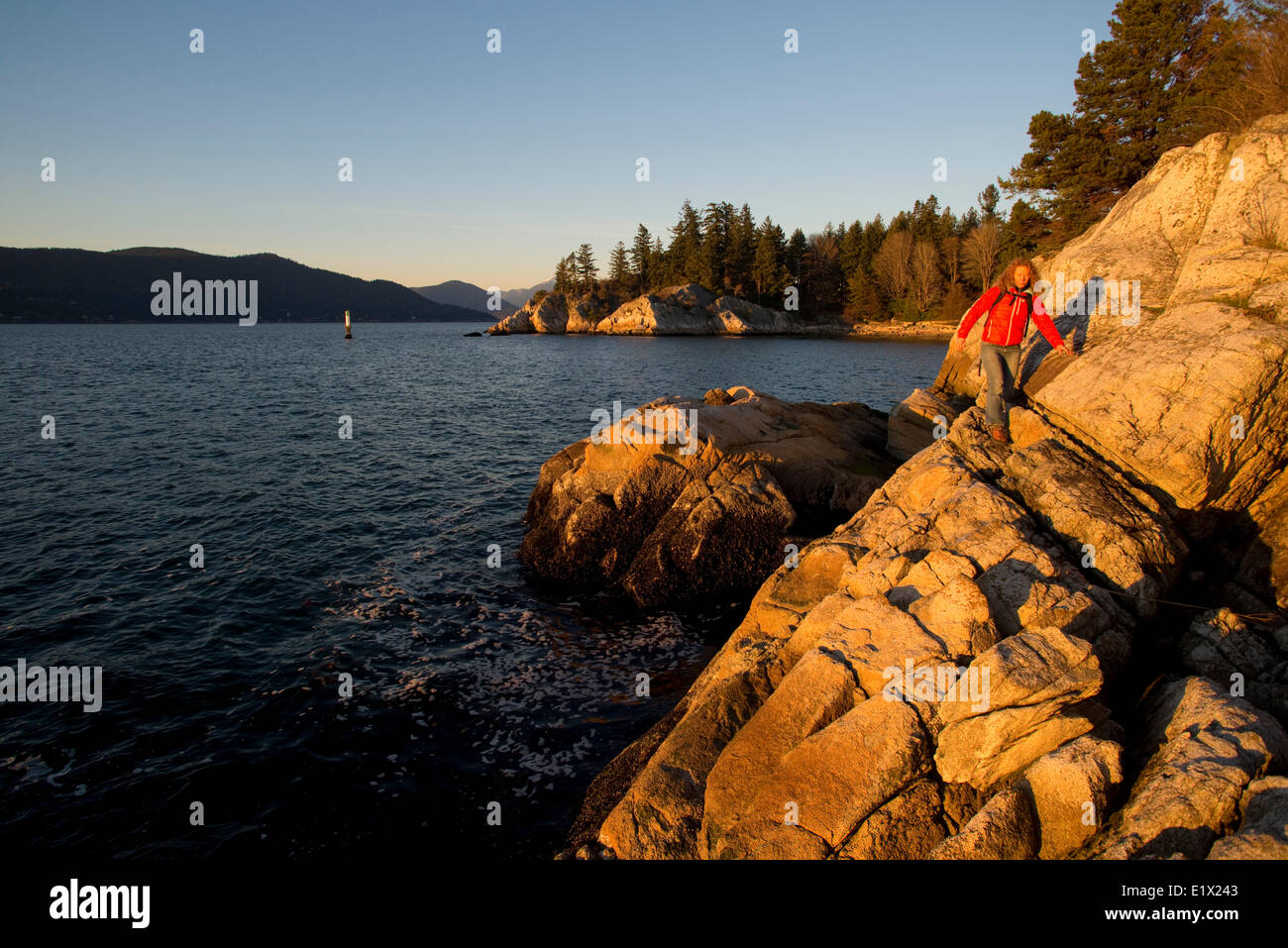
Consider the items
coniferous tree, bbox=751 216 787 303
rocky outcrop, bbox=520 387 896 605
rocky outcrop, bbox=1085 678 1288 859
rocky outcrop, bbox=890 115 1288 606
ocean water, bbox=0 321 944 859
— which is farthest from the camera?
coniferous tree, bbox=751 216 787 303

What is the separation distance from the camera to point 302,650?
15102 millimetres

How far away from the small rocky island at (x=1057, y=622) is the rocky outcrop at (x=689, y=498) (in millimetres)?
192

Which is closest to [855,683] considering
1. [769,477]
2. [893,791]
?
[893,791]

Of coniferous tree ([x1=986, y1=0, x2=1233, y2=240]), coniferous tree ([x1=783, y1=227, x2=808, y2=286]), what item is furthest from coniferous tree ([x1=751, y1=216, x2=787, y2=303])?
coniferous tree ([x1=986, y1=0, x2=1233, y2=240])

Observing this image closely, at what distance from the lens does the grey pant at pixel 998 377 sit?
539 inches

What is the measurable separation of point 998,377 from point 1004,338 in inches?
33.8

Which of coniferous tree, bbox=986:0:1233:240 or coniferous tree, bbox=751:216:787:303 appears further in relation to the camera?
coniferous tree, bbox=751:216:787:303

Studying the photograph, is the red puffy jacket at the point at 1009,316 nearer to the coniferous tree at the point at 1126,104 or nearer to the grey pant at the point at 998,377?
the grey pant at the point at 998,377

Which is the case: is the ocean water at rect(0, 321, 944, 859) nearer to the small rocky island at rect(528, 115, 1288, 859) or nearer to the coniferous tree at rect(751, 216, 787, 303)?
the small rocky island at rect(528, 115, 1288, 859)

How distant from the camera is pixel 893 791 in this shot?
748 cm

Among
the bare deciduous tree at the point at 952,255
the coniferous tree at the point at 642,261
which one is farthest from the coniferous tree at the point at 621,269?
the bare deciduous tree at the point at 952,255

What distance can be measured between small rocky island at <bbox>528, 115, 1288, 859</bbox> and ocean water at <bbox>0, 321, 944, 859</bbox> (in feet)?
7.03

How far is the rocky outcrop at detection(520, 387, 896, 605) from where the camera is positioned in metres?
17.7
